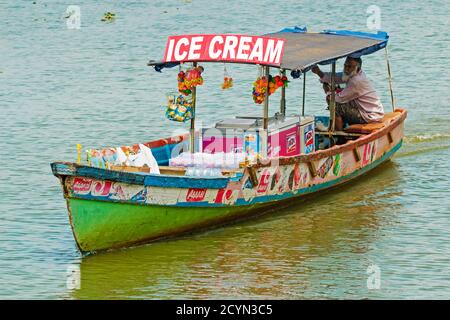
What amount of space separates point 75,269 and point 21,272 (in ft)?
1.98

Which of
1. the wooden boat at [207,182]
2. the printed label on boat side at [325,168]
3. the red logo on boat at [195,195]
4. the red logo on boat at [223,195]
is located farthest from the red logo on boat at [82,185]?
the printed label on boat side at [325,168]

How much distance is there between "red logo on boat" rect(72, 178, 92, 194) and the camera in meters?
13.9

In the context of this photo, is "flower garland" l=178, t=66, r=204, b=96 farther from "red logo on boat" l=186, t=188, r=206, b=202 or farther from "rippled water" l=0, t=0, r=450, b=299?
"rippled water" l=0, t=0, r=450, b=299

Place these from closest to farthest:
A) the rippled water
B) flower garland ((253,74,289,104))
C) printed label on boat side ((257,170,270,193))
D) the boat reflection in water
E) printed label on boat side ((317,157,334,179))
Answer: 1. the boat reflection in water
2. the rippled water
3. printed label on boat side ((257,170,270,193))
4. flower garland ((253,74,289,104))
5. printed label on boat side ((317,157,334,179))

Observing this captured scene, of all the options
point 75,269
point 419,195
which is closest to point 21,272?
Answer: point 75,269

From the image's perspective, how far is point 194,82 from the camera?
52.7 ft

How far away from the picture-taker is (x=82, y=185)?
13953 millimetres

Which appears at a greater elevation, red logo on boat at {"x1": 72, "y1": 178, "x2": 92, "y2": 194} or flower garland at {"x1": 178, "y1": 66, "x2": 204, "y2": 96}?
flower garland at {"x1": 178, "y1": 66, "x2": 204, "y2": 96}

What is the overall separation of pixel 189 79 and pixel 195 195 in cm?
183

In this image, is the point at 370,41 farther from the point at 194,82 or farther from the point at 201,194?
the point at 201,194

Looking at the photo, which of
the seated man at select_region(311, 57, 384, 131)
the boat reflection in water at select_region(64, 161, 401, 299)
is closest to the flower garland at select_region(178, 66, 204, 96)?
the boat reflection in water at select_region(64, 161, 401, 299)

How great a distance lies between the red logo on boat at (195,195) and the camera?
48.9 feet

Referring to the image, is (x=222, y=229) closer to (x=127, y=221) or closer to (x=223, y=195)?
(x=223, y=195)

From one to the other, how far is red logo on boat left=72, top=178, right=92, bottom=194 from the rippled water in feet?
3.05
